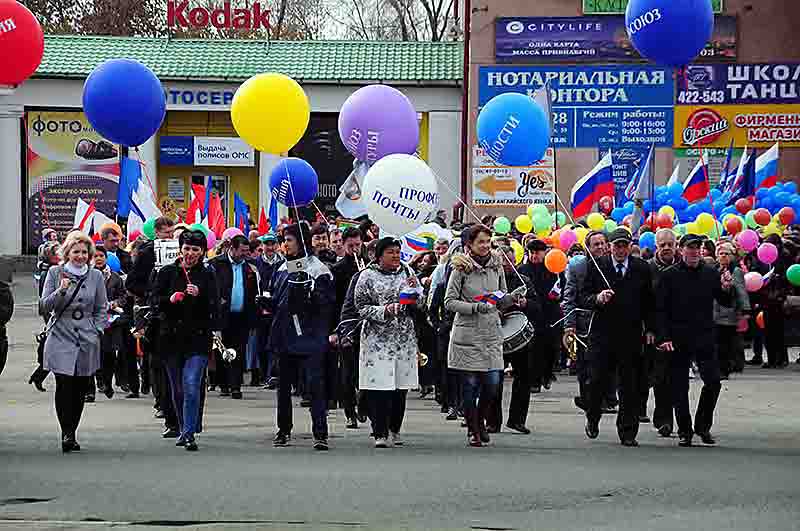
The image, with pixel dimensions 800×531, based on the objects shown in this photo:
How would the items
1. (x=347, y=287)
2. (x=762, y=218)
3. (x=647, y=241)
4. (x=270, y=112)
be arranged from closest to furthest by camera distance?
(x=347, y=287)
(x=270, y=112)
(x=647, y=241)
(x=762, y=218)

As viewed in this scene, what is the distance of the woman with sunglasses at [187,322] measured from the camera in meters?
12.2

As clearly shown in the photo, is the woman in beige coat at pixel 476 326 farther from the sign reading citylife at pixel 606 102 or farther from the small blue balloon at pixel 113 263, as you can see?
the sign reading citylife at pixel 606 102

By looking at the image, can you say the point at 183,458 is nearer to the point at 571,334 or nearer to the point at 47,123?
the point at 571,334

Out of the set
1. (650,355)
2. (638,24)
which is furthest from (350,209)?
(650,355)

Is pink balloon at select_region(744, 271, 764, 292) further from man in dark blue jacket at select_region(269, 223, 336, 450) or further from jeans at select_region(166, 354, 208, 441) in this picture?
jeans at select_region(166, 354, 208, 441)

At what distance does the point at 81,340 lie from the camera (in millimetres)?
12008

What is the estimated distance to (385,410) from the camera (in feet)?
41.1

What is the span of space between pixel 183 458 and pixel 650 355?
4.55 meters

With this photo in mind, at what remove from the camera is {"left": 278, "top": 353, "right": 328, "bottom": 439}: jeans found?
12352mm

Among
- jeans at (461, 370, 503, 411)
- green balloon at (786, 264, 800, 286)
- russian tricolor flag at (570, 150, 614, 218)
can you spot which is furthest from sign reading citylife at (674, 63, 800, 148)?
jeans at (461, 370, 503, 411)

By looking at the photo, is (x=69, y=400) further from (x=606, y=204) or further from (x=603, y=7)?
(x=603, y=7)

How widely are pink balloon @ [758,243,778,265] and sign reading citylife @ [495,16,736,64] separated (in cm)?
1491

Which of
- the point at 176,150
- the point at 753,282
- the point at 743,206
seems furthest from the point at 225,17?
the point at 753,282

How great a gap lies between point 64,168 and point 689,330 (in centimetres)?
2678
